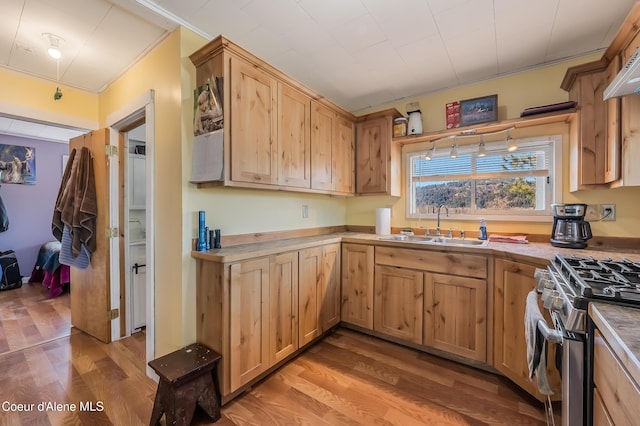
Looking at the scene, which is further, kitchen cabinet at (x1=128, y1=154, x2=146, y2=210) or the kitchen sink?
kitchen cabinet at (x1=128, y1=154, x2=146, y2=210)

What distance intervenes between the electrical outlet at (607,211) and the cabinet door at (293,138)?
7.77ft

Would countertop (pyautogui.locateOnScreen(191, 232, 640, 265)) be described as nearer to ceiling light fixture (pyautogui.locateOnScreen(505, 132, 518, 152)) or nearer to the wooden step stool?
the wooden step stool

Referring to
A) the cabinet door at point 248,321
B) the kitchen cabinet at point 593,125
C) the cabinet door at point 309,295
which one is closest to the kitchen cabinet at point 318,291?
the cabinet door at point 309,295

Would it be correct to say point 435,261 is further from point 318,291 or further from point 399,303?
point 318,291

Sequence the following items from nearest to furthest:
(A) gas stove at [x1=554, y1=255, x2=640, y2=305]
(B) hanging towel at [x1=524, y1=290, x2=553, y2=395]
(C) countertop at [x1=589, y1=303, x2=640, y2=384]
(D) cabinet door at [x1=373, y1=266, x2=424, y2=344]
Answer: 1. (C) countertop at [x1=589, y1=303, x2=640, y2=384]
2. (A) gas stove at [x1=554, y1=255, x2=640, y2=305]
3. (B) hanging towel at [x1=524, y1=290, x2=553, y2=395]
4. (D) cabinet door at [x1=373, y1=266, x2=424, y2=344]

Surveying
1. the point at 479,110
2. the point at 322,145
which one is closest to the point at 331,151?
the point at 322,145

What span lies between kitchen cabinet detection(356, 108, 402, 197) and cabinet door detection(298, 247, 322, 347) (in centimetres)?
106

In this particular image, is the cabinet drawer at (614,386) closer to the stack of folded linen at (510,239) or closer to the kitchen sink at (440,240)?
the kitchen sink at (440,240)

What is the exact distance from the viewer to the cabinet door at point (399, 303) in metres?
2.32

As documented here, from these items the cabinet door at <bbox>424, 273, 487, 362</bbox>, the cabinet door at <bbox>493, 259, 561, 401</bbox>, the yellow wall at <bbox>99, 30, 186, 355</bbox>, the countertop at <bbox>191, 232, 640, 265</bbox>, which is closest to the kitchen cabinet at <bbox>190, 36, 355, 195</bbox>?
the yellow wall at <bbox>99, 30, 186, 355</bbox>

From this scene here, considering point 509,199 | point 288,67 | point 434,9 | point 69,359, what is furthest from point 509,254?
point 69,359

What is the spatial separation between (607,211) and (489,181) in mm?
853

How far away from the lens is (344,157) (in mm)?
3002

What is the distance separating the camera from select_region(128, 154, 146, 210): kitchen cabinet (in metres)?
2.75
